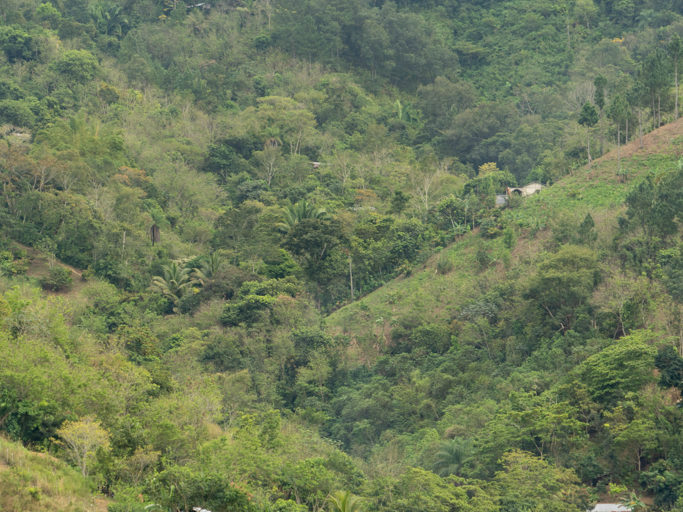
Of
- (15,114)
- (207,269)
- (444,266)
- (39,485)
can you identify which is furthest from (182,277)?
(39,485)

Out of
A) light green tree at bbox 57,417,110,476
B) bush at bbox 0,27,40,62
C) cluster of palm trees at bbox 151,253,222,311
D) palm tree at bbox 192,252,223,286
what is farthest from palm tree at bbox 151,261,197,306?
bush at bbox 0,27,40,62

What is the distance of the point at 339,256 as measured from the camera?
43750 millimetres

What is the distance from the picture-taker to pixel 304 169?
54031 mm

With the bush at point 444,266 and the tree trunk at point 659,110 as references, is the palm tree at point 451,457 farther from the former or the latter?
the tree trunk at point 659,110

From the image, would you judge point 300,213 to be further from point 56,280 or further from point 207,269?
point 56,280

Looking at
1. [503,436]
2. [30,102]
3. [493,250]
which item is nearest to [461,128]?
[493,250]

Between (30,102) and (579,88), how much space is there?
34.8m

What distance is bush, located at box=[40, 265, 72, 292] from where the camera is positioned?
135 feet

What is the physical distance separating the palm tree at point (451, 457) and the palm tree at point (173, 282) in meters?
16.2

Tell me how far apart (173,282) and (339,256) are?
7575mm

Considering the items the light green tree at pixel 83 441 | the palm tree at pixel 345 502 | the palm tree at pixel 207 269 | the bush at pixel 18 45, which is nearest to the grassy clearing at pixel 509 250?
the palm tree at pixel 207 269

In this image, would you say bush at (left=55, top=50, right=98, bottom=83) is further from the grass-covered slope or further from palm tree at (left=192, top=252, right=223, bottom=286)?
the grass-covered slope

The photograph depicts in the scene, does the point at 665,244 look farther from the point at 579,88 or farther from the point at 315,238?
the point at 579,88

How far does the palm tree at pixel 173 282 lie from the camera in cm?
4181
